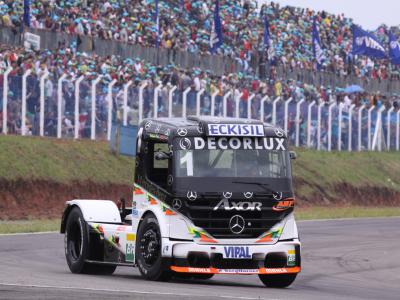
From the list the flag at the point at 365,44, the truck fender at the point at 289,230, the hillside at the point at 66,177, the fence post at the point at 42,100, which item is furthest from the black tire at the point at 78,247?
the flag at the point at 365,44

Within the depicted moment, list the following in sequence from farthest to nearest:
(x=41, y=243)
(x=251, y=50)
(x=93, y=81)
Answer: (x=251, y=50)
(x=93, y=81)
(x=41, y=243)

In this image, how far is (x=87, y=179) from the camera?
35.9 meters

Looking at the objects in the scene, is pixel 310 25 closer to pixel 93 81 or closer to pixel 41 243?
pixel 93 81

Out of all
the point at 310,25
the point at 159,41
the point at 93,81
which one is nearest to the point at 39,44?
the point at 93,81

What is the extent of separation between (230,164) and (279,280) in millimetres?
1730

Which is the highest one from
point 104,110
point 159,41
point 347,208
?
point 159,41

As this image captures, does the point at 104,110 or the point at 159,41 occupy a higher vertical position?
the point at 159,41

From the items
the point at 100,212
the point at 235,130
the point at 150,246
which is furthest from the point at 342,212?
the point at 150,246

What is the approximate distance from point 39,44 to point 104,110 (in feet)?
10.0

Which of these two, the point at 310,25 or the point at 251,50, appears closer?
the point at 251,50

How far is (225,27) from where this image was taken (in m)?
47.3

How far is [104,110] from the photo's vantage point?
36.1 m

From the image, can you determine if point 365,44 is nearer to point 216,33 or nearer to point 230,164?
point 216,33

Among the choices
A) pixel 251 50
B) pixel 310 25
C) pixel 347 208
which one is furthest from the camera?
pixel 310 25
